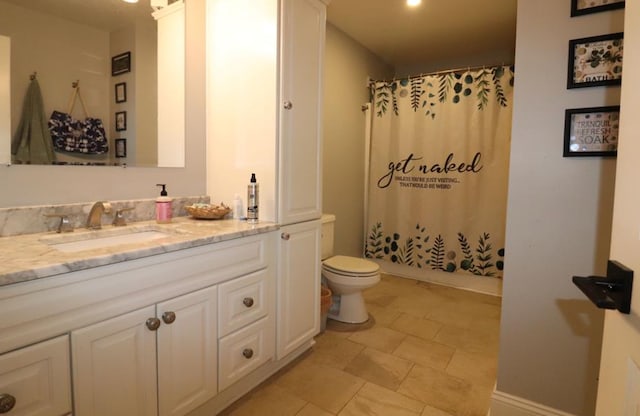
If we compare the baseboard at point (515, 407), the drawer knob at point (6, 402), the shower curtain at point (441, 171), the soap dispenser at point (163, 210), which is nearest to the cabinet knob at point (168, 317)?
the drawer knob at point (6, 402)

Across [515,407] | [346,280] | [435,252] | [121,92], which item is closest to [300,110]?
[121,92]

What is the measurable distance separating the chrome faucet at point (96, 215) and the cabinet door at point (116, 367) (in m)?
0.55

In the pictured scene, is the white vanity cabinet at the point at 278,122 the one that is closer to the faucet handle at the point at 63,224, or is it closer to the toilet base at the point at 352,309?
the toilet base at the point at 352,309

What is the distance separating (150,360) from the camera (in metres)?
1.24

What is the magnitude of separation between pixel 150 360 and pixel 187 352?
156 millimetres

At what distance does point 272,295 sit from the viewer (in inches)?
70.7

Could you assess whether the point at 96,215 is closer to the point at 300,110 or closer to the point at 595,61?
the point at 300,110

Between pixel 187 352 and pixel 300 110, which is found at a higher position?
pixel 300 110

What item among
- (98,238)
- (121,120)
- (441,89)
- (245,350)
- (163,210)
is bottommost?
(245,350)

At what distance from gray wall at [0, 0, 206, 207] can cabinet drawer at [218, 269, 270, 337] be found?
Answer: 0.68m

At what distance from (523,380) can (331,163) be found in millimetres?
2198

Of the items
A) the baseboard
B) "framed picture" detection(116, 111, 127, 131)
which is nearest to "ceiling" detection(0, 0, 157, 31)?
"framed picture" detection(116, 111, 127, 131)

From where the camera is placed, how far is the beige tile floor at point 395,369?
1.67 m

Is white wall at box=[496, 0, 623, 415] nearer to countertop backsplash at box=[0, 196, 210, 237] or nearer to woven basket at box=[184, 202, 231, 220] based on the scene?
woven basket at box=[184, 202, 231, 220]
